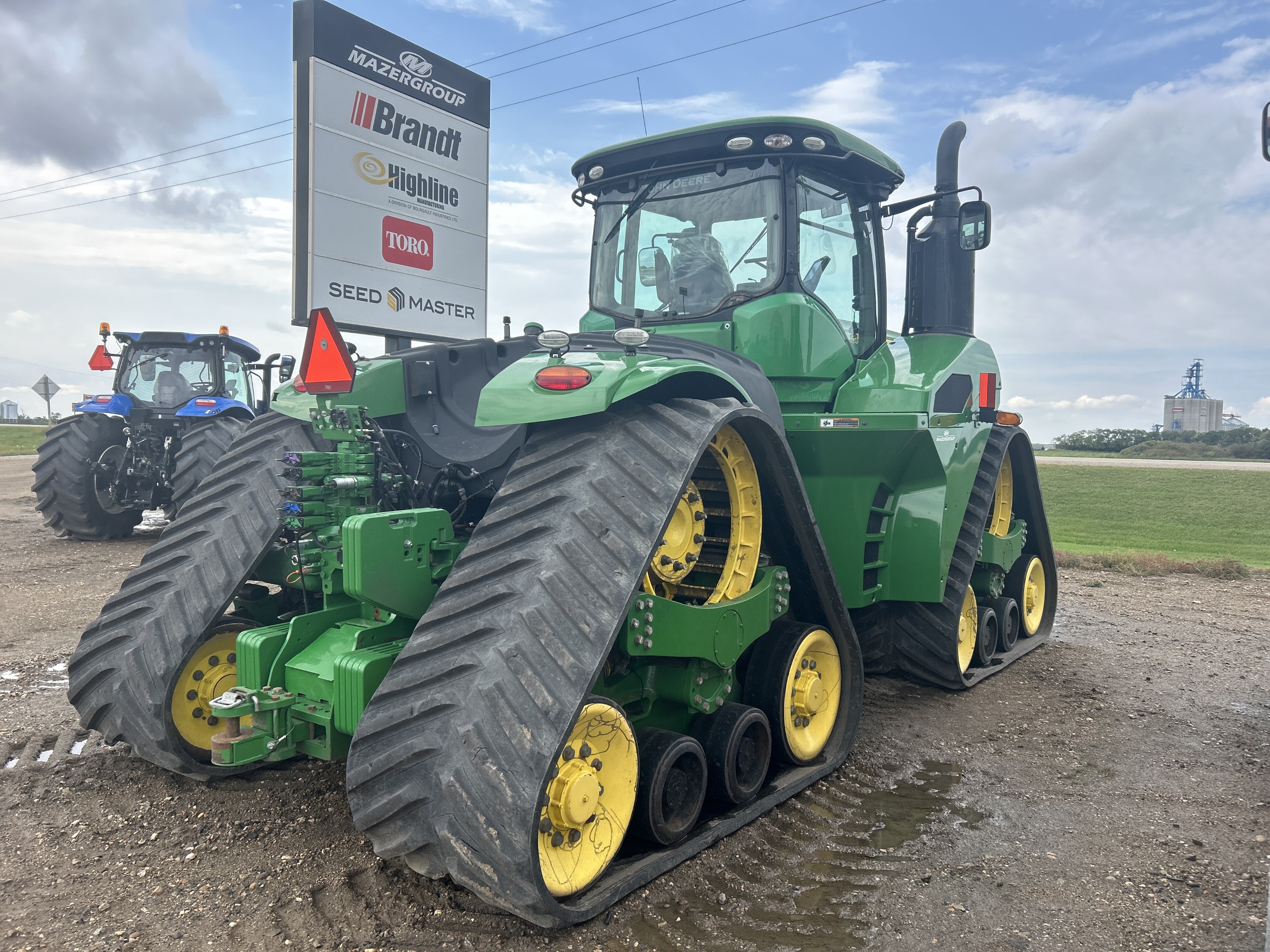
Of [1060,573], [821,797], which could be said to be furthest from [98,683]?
[1060,573]

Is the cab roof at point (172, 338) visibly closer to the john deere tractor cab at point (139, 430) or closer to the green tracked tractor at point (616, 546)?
the john deere tractor cab at point (139, 430)

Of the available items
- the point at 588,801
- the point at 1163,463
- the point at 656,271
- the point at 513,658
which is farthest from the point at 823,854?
the point at 1163,463

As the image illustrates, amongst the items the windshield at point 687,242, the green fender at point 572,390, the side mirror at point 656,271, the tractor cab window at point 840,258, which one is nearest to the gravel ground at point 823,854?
the green fender at point 572,390

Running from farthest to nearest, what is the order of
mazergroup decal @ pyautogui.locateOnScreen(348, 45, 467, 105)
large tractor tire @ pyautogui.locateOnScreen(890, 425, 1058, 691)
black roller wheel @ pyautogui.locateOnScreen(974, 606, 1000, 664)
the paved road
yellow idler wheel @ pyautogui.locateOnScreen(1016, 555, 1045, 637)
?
the paved road → yellow idler wheel @ pyautogui.locateOnScreen(1016, 555, 1045, 637) → black roller wheel @ pyautogui.locateOnScreen(974, 606, 1000, 664) → mazergroup decal @ pyautogui.locateOnScreen(348, 45, 467, 105) → large tractor tire @ pyautogui.locateOnScreen(890, 425, 1058, 691)

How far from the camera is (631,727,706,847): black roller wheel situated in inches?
126

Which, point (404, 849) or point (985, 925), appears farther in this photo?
point (985, 925)

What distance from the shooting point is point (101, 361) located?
13.3 metres

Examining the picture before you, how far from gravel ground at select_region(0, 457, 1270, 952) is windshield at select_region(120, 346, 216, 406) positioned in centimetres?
823

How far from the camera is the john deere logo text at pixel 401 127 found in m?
5.84

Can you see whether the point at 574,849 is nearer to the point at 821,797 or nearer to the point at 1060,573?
the point at 821,797

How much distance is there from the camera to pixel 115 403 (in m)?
12.4

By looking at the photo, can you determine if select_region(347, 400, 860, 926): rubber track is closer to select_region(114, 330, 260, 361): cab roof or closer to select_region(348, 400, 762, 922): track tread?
select_region(348, 400, 762, 922): track tread

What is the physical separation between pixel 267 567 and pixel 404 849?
6.56 feet

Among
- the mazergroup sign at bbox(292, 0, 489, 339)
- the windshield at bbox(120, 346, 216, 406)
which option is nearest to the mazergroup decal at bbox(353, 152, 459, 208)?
the mazergroup sign at bbox(292, 0, 489, 339)
